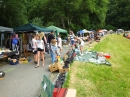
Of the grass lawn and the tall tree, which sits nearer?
the grass lawn

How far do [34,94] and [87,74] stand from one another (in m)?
3.79

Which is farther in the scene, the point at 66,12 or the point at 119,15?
the point at 119,15

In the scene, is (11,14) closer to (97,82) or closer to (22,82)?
(22,82)

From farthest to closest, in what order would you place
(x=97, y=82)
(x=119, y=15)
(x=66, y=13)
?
1. (x=119, y=15)
2. (x=66, y=13)
3. (x=97, y=82)

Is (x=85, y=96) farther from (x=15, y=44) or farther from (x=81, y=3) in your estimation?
(x=81, y=3)

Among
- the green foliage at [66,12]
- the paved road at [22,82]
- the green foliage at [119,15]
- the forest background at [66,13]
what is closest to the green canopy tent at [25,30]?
the paved road at [22,82]

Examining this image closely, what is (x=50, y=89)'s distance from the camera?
173 inches

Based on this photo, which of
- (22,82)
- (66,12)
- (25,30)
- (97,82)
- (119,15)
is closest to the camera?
(22,82)

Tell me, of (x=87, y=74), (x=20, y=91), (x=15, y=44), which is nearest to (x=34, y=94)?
(x=20, y=91)

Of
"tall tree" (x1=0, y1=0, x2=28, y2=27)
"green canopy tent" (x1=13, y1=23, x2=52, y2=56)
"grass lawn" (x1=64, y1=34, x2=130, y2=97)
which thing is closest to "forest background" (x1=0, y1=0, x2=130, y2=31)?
"tall tree" (x1=0, y1=0, x2=28, y2=27)

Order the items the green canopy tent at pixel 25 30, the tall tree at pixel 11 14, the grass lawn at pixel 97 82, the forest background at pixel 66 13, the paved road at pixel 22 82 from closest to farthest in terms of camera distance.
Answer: the paved road at pixel 22 82 → the grass lawn at pixel 97 82 → the green canopy tent at pixel 25 30 → the tall tree at pixel 11 14 → the forest background at pixel 66 13

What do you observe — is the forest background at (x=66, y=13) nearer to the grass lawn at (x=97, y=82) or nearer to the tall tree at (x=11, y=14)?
the tall tree at (x=11, y=14)

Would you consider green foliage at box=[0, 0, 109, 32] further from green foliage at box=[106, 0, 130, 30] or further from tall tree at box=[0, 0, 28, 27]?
green foliage at box=[106, 0, 130, 30]

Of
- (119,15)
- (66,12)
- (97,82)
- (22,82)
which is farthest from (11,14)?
(119,15)
